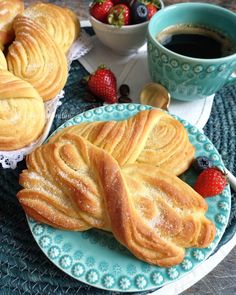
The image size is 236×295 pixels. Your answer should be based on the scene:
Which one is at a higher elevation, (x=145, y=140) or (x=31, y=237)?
(x=145, y=140)

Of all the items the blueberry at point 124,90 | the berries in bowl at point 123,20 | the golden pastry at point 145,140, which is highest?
the berries in bowl at point 123,20

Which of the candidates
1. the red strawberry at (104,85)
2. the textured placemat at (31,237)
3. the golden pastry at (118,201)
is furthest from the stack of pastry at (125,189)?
the red strawberry at (104,85)

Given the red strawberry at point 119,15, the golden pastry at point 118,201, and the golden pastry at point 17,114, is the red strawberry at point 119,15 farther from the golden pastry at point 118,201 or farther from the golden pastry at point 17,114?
the golden pastry at point 118,201

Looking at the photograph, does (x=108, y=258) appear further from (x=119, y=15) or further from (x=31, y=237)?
(x=119, y=15)

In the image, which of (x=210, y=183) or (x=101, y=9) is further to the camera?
(x=101, y=9)

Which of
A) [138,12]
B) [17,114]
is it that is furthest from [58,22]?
[17,114]

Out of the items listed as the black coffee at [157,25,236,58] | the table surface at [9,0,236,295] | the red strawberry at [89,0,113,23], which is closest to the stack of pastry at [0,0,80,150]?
the red strawberry at [89,0,113,23]

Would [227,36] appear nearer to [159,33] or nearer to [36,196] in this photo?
[159,33]

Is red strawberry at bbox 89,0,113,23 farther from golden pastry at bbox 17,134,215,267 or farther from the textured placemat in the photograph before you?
golden pastry at bbox 17,134,215,267
